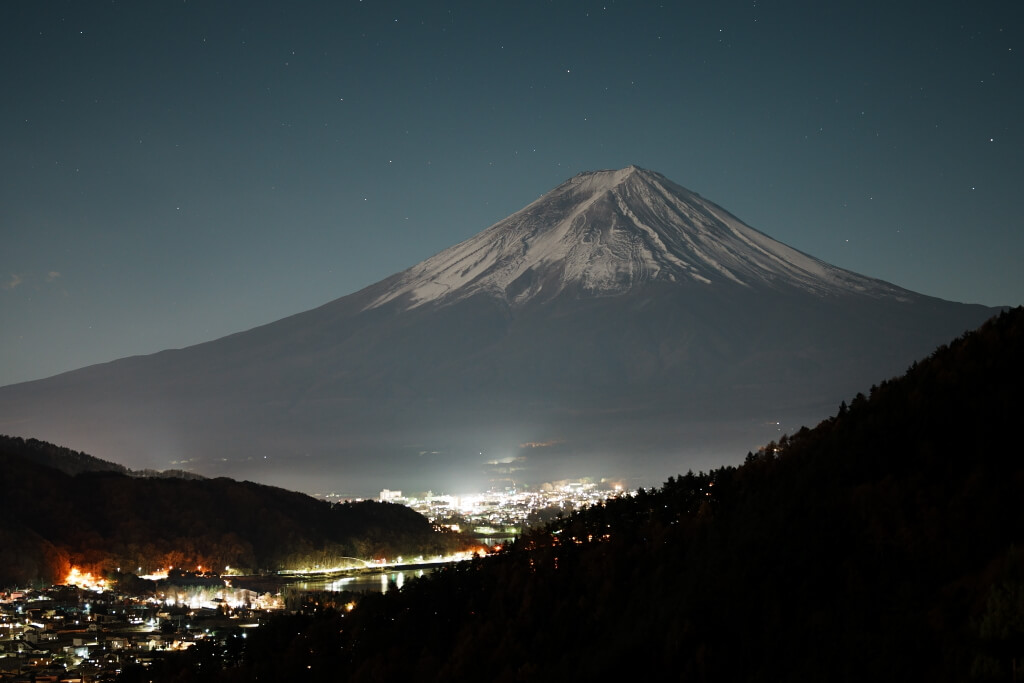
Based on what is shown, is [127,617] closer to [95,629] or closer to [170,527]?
[95,629]

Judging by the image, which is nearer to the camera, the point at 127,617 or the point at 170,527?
the point at 127,617

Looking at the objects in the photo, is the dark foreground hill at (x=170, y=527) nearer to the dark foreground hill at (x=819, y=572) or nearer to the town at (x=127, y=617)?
the town at (x=127, y=617)

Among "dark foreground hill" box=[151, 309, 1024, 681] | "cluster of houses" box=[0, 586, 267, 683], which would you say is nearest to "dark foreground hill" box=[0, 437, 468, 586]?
"cluster of houses" box=[0, 586, 267, 683]

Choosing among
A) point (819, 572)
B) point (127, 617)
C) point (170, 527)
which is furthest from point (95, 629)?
point (819, 572)

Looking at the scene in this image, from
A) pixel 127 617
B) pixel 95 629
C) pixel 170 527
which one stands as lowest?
pixel 95 629

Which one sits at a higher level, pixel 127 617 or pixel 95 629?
pixel 127 617

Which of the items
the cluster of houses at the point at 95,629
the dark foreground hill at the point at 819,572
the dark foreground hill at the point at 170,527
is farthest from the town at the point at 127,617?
the dark foreground hill at the point at 819,572

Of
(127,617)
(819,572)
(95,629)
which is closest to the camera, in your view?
(819,572)

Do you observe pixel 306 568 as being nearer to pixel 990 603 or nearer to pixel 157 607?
pixel 157 607
